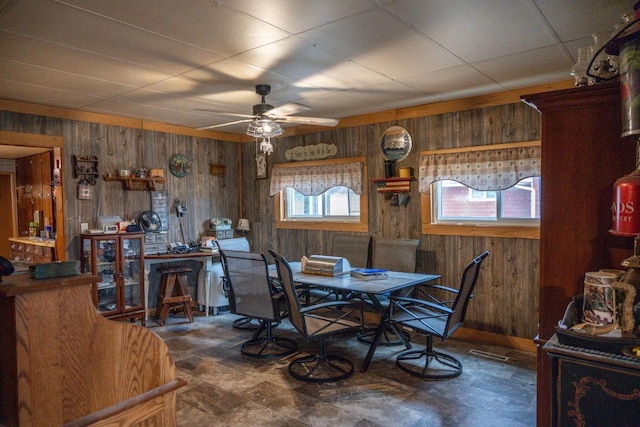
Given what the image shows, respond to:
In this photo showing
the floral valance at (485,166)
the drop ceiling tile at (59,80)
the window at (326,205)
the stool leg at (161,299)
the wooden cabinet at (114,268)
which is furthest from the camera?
the window at (326,205)

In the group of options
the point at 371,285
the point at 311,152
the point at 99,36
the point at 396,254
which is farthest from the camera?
the point at 311,152

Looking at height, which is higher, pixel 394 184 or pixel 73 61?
pixel 73 61

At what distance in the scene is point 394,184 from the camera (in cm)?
450

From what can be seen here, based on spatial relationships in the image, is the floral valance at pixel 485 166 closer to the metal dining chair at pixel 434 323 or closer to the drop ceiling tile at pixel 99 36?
the metal dining chair at pixel 434 323

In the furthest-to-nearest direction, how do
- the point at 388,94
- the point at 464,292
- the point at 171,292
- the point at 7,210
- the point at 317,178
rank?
the point at 7,210, the point at 317,178, the point at 171,292, the point at 388,94, the point at 464,292

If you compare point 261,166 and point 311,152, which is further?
point 261,166

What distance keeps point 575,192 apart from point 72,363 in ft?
6.19

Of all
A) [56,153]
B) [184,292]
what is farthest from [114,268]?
[56,153]

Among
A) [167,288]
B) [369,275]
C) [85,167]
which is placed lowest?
[167,288]

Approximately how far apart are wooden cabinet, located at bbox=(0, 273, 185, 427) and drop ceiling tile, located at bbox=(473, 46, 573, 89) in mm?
2997

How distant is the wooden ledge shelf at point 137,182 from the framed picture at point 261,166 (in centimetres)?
136

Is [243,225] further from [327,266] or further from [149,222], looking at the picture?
[327,266]

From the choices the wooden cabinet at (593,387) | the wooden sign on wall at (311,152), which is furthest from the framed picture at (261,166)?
the wooden cabinet at (593,387)

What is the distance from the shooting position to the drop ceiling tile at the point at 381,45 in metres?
2.39
